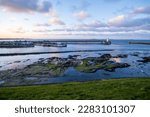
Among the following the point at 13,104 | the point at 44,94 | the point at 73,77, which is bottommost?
the point at 73,77

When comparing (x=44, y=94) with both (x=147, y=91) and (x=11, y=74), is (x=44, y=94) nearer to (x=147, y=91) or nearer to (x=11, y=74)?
(x=147, y=91)

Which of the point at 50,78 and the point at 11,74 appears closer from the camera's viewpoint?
the point at 50,78

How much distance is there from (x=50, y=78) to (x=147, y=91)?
15394 millimetres

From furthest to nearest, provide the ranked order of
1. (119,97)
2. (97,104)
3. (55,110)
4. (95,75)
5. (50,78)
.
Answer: (95,75), (50,78), (119,97), (97,104), (55,110)

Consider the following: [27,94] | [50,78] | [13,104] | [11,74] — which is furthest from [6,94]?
[11,74]

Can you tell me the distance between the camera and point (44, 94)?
44.8 feet

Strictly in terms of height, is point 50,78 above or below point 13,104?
below

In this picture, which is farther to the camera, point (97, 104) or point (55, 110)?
point (97, 104)

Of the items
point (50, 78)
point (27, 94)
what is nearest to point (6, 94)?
point (27, 94)

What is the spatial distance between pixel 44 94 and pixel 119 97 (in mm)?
4059

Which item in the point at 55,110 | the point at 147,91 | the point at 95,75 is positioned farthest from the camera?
the point at 95,75

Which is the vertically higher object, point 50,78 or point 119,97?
point 119,97

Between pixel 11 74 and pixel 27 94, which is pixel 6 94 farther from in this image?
pixel 11 74

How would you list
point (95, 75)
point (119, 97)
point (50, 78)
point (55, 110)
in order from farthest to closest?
point (95, 75), point (50, 78), point (119, 97), point (55, 110)
